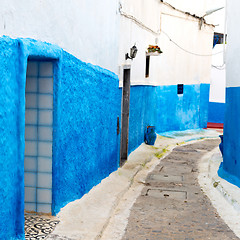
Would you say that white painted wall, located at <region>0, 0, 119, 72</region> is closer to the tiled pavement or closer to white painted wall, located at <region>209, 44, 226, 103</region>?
the tiled pavement

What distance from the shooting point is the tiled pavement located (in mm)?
4930

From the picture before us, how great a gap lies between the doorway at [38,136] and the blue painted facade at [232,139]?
13.3ft

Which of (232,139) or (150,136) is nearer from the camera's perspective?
(232,139)

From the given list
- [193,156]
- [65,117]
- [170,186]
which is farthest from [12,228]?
[193,156]

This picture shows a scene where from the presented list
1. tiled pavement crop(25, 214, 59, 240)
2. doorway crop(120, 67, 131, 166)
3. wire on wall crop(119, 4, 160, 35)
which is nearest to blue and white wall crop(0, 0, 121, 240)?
tiled pavement crop(25, 214, 59, 240)

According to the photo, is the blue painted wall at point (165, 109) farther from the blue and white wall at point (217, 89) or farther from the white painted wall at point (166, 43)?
the blue and white wall at point (217, 89)

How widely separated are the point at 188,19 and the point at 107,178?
11.9 m

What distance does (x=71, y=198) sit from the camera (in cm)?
634

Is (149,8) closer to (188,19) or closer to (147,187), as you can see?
(188,19)

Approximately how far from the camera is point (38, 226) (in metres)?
5.22

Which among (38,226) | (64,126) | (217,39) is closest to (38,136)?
(64,126)

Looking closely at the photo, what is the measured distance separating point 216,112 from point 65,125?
17654 millimetres

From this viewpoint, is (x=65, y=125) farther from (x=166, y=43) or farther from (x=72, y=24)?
(x=166, y=43)

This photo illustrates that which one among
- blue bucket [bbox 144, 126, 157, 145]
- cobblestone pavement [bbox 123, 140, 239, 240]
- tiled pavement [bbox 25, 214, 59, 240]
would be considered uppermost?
blue bucket [bbox 144, 126, 157, 145]
